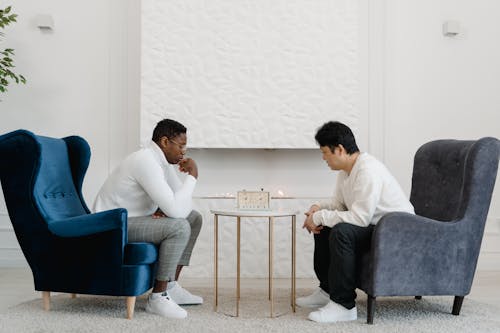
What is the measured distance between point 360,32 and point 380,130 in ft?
2.65

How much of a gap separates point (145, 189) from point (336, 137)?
40.7 inches

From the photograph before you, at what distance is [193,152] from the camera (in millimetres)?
4328

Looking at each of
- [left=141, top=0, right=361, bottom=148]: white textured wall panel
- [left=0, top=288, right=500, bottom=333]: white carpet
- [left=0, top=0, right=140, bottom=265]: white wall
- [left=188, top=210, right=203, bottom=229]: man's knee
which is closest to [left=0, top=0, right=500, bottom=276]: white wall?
[left=0, top=0, right=140, bottom=265]: white wall

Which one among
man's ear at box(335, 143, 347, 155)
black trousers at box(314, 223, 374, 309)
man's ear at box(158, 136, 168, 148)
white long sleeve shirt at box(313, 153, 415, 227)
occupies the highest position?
man's ear at box(158, 136, 168, 148)

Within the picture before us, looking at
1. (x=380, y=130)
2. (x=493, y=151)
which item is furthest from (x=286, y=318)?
(x=380, y=130)

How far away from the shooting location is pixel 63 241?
9.12 feet

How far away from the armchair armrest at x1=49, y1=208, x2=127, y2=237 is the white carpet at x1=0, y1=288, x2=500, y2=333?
1.40 feet

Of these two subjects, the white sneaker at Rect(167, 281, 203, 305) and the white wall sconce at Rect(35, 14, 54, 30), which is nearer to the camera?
the white sneaker at Rect(167, 281, 203, 305)

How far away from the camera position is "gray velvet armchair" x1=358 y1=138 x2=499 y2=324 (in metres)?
2.66

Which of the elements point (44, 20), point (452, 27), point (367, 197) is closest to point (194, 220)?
point (367, 197)

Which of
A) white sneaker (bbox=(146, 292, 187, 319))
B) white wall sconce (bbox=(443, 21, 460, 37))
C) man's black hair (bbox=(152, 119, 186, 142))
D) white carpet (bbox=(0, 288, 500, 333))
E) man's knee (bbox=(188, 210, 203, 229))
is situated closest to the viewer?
white carpet (bbox=(0, 288, 500, 333))

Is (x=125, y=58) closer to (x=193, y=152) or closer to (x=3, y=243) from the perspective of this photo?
(x=193, y=152)

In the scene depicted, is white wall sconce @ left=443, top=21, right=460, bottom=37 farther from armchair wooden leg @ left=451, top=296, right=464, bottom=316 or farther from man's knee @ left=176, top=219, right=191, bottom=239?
man's knee @ left=176, top=219, right=191, bottom=239

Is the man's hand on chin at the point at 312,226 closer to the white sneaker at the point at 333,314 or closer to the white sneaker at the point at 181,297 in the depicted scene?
the white sneaker at the point at 333,314
